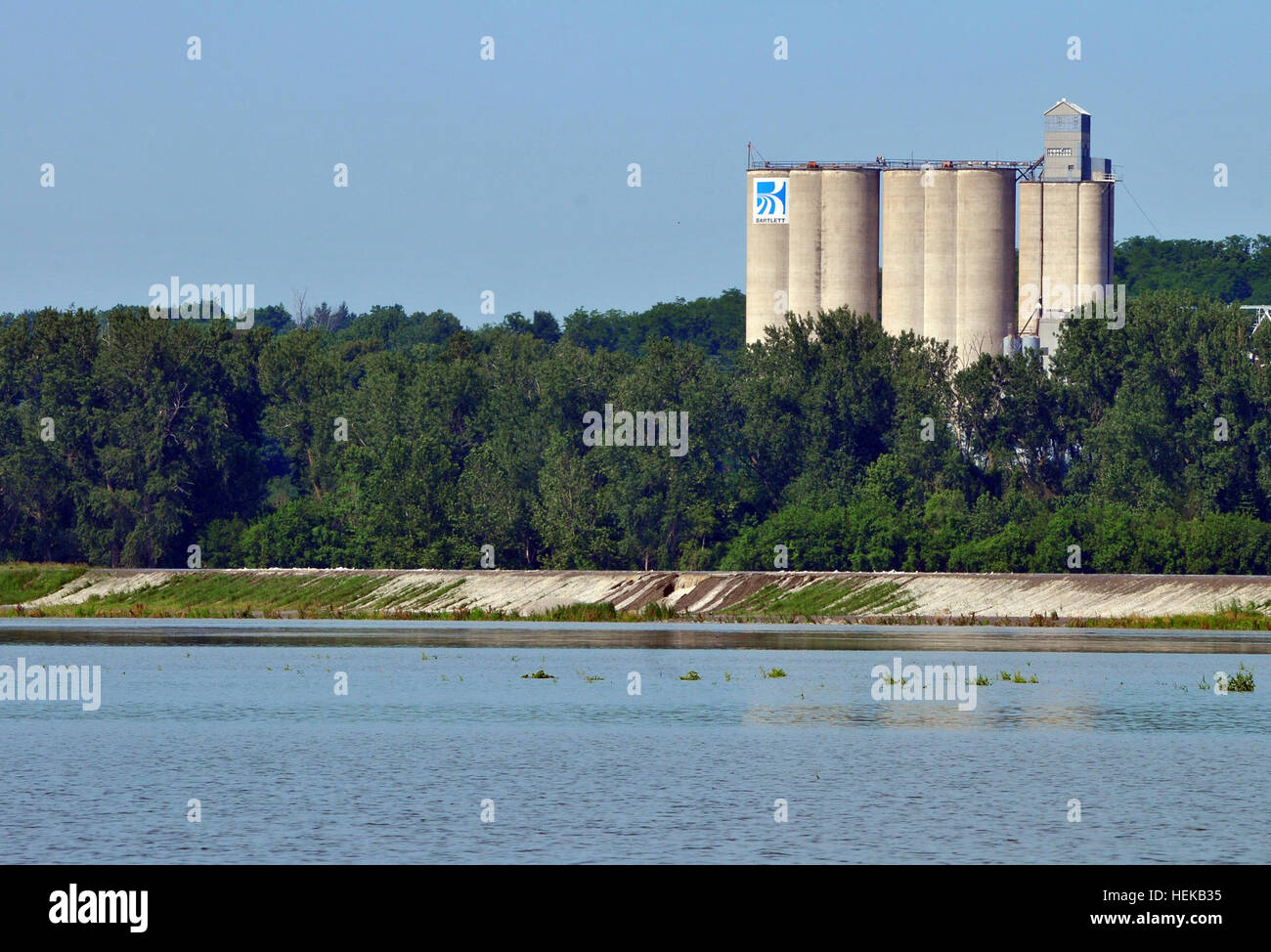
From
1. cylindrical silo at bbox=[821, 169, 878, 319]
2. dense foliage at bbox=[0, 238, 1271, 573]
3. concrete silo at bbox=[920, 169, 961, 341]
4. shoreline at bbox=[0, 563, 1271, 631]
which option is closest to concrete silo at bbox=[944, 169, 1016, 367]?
concrete silo at bbox=[920, 169, 961, 341]

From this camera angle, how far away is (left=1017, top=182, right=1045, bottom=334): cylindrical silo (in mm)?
154625

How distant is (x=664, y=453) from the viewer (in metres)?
134

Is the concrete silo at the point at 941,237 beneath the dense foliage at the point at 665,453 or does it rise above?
above

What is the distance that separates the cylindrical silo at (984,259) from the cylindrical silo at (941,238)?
0.47 meters

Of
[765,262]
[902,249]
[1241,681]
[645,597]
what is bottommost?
[645,597]

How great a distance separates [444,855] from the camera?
32.9 metres

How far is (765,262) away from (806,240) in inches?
159

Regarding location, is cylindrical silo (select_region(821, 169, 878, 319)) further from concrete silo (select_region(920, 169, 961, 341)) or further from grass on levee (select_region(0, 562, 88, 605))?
grass on levee (select_region(0, 562, 88, 605))

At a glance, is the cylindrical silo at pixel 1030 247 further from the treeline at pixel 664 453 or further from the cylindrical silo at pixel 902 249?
the treeline at pixel 664 453

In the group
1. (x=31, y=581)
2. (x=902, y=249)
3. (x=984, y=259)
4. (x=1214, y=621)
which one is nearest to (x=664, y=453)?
(x=902, y=249)

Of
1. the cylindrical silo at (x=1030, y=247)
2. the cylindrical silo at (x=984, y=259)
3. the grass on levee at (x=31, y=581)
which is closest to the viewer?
the grass on levee at (x=31, y=581)

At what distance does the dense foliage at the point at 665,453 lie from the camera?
124 meters

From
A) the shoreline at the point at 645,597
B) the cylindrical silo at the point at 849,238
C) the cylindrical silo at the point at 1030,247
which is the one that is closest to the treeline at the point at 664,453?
the shoreline at the point at 645,597

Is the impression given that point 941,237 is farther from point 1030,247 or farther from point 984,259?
point 1030,247
